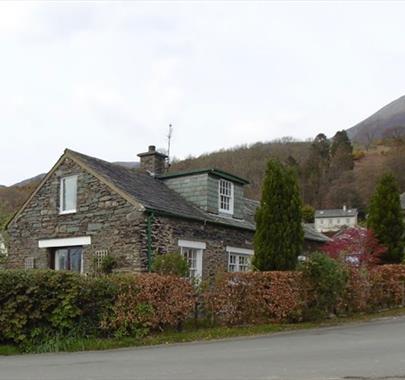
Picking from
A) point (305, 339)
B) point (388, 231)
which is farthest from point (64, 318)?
point (388, 231)

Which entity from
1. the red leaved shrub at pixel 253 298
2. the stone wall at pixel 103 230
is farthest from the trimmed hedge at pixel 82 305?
the stone wall at pixel 103 230

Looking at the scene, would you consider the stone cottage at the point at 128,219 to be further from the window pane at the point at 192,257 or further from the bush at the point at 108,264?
the bush at the point at 108,264

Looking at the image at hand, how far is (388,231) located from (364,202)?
85031 millimetres

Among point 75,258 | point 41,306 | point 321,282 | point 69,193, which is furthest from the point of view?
point 69,193

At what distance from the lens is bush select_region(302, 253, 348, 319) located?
1659 cm

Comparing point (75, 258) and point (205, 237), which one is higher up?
point (205, 237)

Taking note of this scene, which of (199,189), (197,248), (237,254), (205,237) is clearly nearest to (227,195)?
(199,189)

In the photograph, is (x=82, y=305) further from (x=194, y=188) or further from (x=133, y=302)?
(x=194, y=188)

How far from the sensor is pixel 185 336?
593 inches

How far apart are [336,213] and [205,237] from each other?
8710 centimetres

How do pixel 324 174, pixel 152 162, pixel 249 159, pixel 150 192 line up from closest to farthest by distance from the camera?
1. pixel 150 192
2. pixel 152 162
3. pixel 249 159
4. pixel 324 174

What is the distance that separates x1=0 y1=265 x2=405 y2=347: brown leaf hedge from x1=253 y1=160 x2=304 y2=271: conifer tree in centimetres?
110

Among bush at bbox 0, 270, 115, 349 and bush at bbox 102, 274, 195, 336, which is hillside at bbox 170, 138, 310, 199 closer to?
bush at bbox 102, 274, 195, 336

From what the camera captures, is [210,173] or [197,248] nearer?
[197,248]
